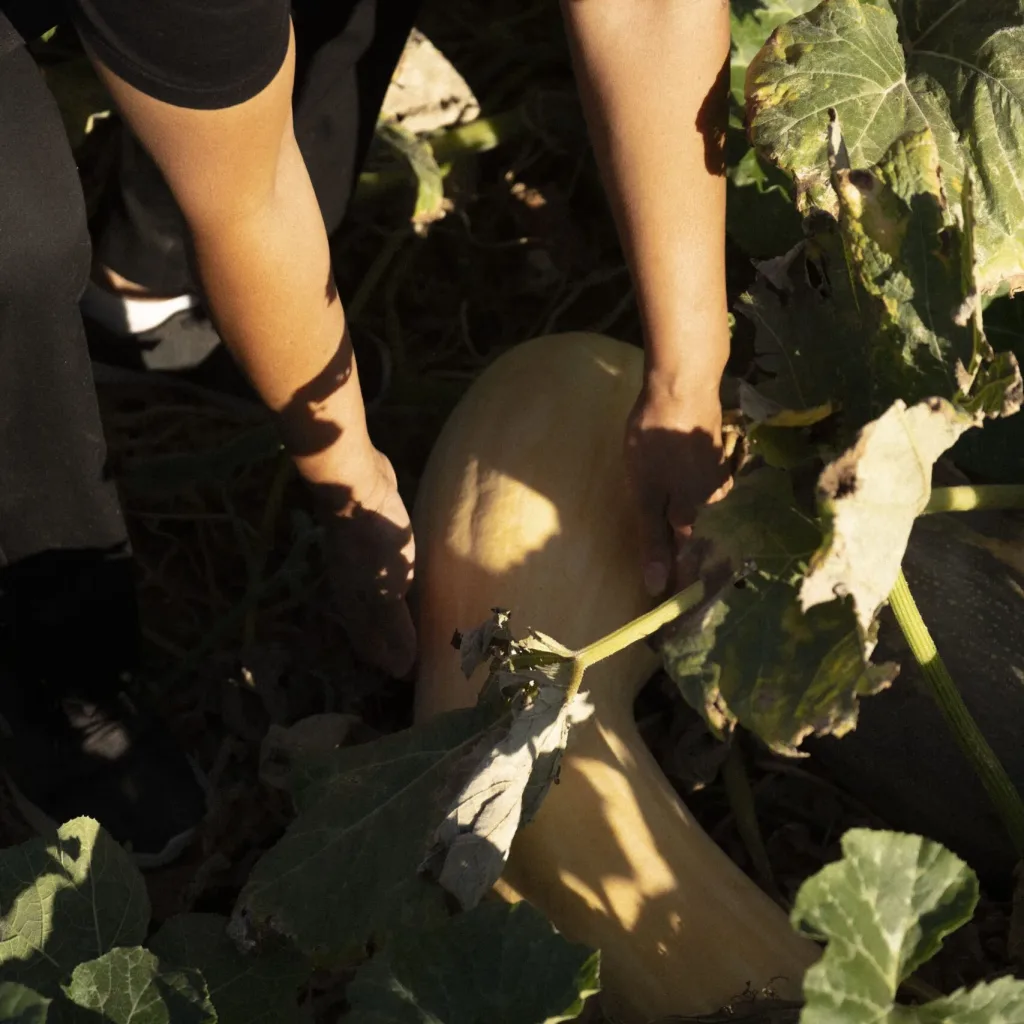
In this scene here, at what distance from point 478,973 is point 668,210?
609mm

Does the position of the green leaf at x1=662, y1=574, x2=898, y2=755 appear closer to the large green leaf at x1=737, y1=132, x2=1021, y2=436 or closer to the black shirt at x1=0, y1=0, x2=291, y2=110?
the large green leaf at x1=737, y1=132, x2=1021, y2=436

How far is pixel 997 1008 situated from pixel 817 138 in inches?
27.3

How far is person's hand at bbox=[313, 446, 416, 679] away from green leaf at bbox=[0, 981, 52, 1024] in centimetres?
51

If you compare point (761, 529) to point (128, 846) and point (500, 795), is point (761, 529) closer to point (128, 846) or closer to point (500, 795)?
point (500, 795)

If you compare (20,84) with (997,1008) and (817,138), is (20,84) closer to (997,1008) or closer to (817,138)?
(817,138)

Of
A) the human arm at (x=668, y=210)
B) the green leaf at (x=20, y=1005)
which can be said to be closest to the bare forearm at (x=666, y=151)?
the human arm at (x=668, y=210)

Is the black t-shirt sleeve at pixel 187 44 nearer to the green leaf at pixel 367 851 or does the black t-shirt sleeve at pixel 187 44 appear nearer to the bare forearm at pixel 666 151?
the bare forearm at pixel 666 151

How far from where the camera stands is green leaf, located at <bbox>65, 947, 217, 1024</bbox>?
2.91 feet

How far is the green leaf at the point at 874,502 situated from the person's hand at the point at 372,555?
0.51m

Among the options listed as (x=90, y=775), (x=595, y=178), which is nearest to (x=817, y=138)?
(x=595, y=178)

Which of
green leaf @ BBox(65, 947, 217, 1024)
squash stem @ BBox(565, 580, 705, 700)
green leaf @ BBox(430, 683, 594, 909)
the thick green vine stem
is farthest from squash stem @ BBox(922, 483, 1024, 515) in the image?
green leaf @ BBox(65, 947, 217, 1024)

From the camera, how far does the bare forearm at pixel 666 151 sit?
1021mm

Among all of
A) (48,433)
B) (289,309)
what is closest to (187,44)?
(289,309)

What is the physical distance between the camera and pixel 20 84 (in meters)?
1.01
